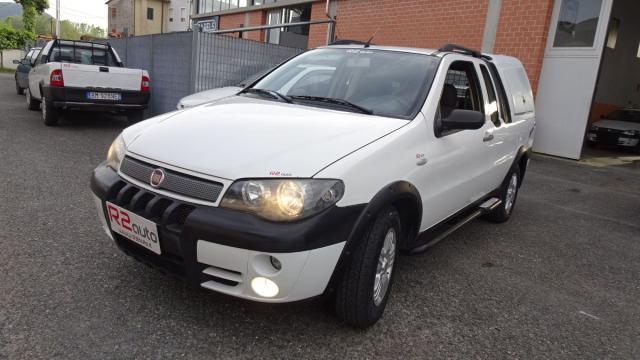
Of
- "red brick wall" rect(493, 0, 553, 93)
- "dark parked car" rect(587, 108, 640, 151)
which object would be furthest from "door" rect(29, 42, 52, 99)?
"dark parked car" rect(587, 108, 640, 151)

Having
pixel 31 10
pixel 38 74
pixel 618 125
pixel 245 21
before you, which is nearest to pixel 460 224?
pixel 38 74

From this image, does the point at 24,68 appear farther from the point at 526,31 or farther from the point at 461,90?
the point at 461,90

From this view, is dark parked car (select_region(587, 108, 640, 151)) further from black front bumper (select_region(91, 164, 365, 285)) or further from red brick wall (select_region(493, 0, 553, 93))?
black front bumper (select_region(91, 164, 365, 285))

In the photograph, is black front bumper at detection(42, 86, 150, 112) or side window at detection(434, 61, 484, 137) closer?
side window at detection(434, 61, 484, 137)

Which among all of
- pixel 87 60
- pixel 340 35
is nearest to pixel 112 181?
pixel 87 60

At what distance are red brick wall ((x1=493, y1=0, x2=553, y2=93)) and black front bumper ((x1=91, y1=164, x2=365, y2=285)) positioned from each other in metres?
10.4

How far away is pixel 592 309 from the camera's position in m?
3.39

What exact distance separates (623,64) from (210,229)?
1916 cm

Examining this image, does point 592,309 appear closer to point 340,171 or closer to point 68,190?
point 340,171

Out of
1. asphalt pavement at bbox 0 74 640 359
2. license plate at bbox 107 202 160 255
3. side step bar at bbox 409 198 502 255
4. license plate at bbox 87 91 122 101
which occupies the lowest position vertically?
asphalt pavement at bbox 0 74 640 359

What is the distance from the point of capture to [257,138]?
251 cm

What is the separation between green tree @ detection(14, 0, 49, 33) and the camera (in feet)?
112

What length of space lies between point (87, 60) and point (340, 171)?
9.14m

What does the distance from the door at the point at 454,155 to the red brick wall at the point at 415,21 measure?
8937 millimetres
